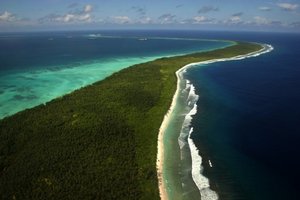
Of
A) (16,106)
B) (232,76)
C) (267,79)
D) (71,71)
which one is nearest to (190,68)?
(232,76)

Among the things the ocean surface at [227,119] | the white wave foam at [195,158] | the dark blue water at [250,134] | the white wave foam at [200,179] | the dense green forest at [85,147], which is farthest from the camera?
the ocean surface at [227,119]

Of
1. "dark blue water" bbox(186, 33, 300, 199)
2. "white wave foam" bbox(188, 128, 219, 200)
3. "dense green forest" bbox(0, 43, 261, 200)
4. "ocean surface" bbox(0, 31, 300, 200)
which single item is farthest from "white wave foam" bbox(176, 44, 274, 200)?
"dense green forest" bbox(0, 43, 261, 200)

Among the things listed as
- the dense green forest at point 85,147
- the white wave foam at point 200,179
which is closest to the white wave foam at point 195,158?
the white wave foam at point 200,179

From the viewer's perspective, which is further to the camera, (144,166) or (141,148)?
(141,148)

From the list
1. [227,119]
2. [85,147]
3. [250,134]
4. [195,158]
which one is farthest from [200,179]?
[227,119]

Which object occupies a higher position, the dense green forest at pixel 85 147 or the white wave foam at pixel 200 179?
the dense green forest at pixel 85 147

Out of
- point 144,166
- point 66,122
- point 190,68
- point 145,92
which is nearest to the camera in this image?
point 144,166

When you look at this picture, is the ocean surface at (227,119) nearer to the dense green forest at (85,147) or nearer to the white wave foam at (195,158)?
the white wave foam at (195,158)

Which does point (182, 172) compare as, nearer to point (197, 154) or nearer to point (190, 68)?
point (197, 154)
